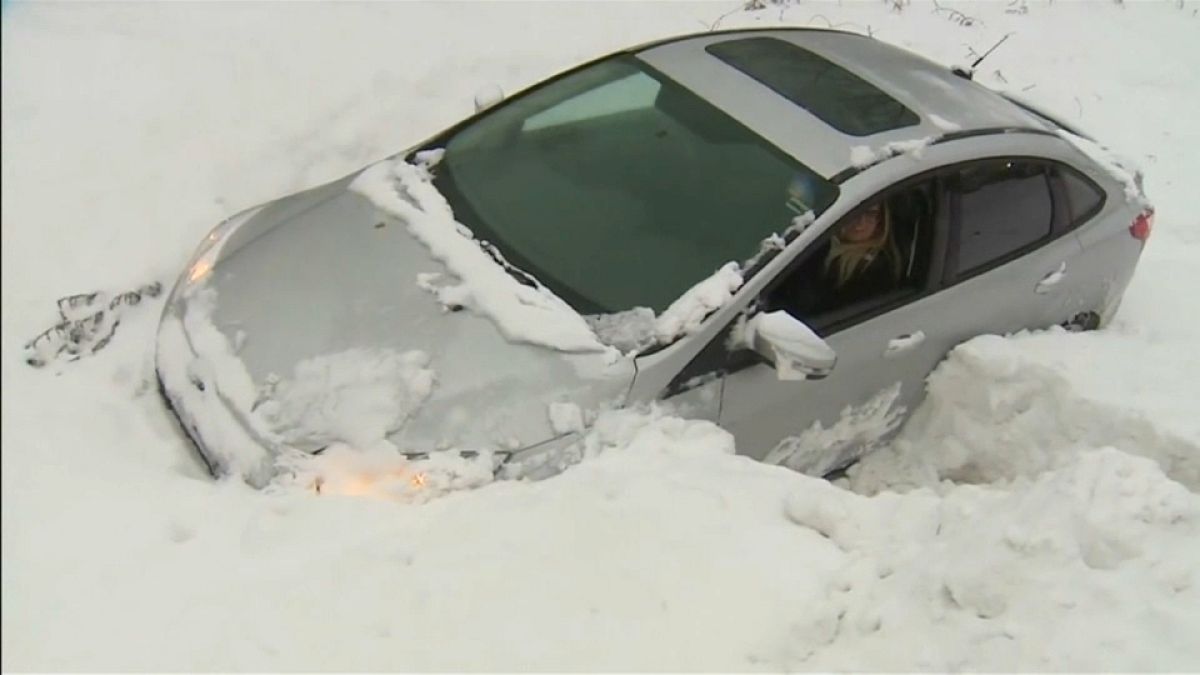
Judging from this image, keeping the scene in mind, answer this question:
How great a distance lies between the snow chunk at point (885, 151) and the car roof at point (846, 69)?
0.02 meters

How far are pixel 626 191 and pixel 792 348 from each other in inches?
35.3

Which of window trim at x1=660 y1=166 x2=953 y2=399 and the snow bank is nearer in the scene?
the snow bank

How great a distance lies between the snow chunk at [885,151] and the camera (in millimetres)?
4016

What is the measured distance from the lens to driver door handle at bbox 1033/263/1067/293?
181 inches

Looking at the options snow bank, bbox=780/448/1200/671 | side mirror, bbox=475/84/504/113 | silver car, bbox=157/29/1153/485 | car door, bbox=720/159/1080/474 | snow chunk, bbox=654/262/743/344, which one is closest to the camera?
snow bank, bbox=780/448/1200/671

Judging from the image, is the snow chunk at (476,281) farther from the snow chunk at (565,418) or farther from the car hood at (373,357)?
the snow chunk at (565,418)

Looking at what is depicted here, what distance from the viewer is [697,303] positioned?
3.70m

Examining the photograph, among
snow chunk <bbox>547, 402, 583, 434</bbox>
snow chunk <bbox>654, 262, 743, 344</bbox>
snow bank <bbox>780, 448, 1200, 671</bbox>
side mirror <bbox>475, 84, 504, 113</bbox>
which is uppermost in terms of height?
side mirror <bbox>475, 84, 504, 113</bbox>

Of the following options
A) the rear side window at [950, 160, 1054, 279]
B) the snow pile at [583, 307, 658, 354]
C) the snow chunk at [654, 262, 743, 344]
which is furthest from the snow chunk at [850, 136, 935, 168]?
the snow pile at [583, 307, 658, 354]

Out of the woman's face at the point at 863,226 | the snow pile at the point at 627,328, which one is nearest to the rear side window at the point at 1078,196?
the woman's face at the point at 863,226

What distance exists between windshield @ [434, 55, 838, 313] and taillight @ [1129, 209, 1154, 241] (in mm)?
1735

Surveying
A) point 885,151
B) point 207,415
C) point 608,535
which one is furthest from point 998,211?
point 207,415

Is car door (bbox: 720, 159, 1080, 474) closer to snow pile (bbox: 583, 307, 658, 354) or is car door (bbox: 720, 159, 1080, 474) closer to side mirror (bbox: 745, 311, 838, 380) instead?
side mirror (bbox: 745, 311, 838, 380)

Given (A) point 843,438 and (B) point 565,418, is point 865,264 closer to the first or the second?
(A) point 843,438
